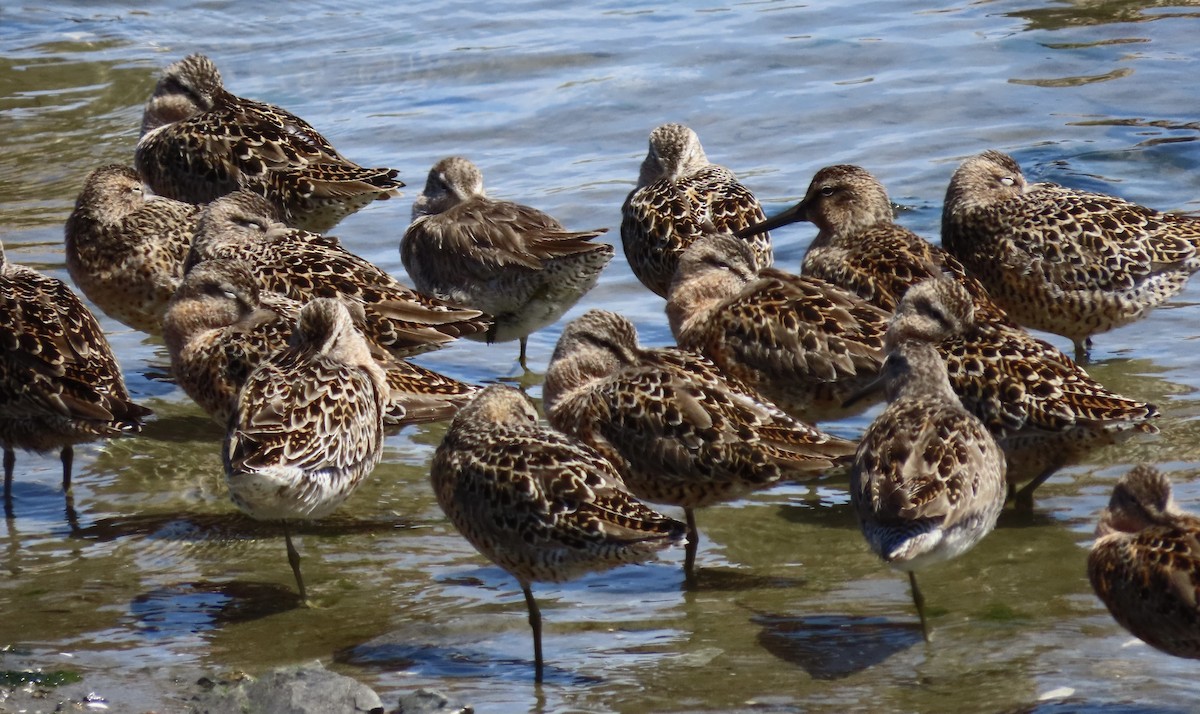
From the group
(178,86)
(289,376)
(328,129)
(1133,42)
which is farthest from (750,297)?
(1133,42)

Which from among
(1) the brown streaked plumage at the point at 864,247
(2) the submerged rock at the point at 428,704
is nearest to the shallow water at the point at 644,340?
(2) the submerged rock at the point at 428,704

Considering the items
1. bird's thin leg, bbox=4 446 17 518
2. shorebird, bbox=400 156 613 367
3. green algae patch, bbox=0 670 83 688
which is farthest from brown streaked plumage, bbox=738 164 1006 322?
green algae patch, bbox=0 670 83 688

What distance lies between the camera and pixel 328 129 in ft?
39.5

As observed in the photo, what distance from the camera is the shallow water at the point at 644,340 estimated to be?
5.17m

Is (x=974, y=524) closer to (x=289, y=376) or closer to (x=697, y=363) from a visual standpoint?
(x=697, y=363)

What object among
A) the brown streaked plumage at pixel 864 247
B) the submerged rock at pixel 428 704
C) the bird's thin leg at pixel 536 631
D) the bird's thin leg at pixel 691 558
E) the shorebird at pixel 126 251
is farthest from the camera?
the shorebird at pixel 126 251

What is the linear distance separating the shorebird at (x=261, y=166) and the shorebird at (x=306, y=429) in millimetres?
2753

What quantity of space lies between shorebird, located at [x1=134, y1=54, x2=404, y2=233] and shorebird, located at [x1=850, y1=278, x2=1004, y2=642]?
151 inches

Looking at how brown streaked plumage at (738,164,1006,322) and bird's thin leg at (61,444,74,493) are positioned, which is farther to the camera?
brown streaked plumage at (738,164,1006,322)

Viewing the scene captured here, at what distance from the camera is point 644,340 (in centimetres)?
845

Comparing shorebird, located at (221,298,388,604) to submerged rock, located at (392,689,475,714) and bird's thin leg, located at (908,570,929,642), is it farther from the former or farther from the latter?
bird's thin leg, located at (908,570,929,642)

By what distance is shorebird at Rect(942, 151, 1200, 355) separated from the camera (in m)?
7.82

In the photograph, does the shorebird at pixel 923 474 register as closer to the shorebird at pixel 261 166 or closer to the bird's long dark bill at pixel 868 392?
the bird's long dark bill at pixel 868 392

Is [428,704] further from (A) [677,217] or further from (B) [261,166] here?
(B) [261,166]
